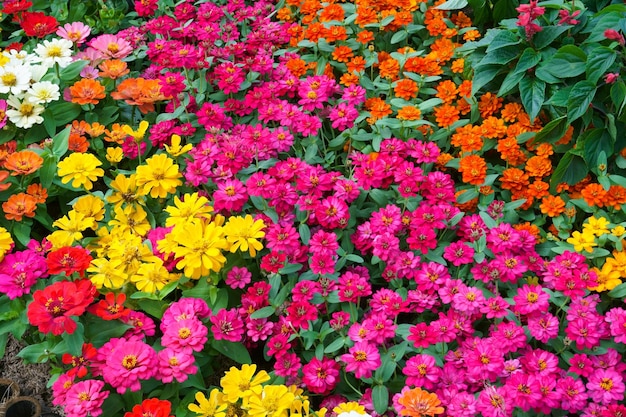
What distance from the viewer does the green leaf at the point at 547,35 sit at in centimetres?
226

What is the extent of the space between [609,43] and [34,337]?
2.16m

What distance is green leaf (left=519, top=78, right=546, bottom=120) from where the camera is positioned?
7.20 feet

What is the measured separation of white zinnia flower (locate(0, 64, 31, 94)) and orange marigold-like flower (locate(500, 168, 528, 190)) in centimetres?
172

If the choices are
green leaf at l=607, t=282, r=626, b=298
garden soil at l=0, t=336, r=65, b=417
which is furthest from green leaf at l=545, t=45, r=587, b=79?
garden soil at l=0, t=336, r=65, b=417

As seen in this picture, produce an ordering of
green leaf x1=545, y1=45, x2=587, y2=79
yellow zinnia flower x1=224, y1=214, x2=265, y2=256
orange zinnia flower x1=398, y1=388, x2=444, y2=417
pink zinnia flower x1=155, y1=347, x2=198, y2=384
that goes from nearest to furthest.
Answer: orange zinnia flower x1=398, y1=388, x2=444, y2=417 → pink zinnia flower x1=155, y1=347, x2=198, y2=384 → yellow zinnia flower x1=224, y1=214, x2=265, y2=256 → green leaf x1=545, y1=45, x2=587, y2=79

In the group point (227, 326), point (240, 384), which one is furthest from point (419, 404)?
point (227, 326)

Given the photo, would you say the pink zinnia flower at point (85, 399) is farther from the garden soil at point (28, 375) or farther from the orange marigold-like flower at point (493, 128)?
the orange marigold-like flower at point (493, 128)

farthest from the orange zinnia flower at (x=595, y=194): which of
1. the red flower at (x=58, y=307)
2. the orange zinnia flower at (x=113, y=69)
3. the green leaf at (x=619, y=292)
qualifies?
the orange zinnia flower at (x=113, y=69)

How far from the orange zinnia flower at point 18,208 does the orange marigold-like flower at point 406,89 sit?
136 cm

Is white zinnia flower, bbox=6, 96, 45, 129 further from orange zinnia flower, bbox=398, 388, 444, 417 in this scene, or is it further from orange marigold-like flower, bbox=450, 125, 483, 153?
orange zinnia flower, bbox=398, 388, 444, 417

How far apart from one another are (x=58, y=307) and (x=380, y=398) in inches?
34.5

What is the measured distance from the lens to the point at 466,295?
5.77ft

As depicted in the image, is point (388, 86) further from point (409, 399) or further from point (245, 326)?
point (409, 399)

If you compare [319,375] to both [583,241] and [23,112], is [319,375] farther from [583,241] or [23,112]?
[23,112]
